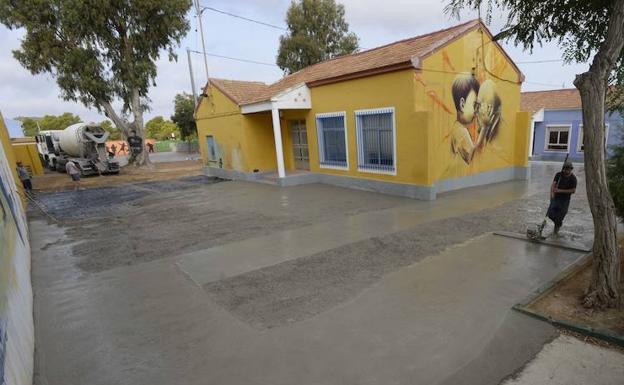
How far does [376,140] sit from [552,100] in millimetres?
14493

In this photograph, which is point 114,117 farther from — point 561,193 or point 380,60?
point 561,193

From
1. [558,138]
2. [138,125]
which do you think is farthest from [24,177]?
[558,138]

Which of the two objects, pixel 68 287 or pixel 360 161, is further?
Answer: pixel 360 161

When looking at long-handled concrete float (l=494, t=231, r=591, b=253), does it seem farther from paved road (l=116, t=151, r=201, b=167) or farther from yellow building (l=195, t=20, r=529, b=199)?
paved road (l=116, t=151, r=201, b=167)

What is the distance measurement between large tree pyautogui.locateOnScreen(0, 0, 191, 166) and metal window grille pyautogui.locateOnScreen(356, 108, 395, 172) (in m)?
16.4

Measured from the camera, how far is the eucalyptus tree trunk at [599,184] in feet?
12.3

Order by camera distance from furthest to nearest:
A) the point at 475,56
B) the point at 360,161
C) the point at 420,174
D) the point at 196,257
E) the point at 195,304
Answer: the point at 360,161 < the point at 475,56 < the point at 420,174 < the point at 196,257 < the point at 195,304

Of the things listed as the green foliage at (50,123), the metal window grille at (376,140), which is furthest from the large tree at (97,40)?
the green foliage at (50,123)

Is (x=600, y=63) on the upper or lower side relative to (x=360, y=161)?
upper

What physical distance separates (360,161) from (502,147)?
17.3 feet

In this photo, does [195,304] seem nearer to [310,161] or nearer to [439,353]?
[439,353]

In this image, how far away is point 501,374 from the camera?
3.10 metres

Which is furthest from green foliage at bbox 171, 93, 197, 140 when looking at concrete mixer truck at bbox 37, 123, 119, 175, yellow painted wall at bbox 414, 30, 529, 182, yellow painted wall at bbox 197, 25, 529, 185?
yellow painted wall at bbox 414, 30, 529, 182

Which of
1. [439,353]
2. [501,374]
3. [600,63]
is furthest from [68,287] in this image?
[600,63]
